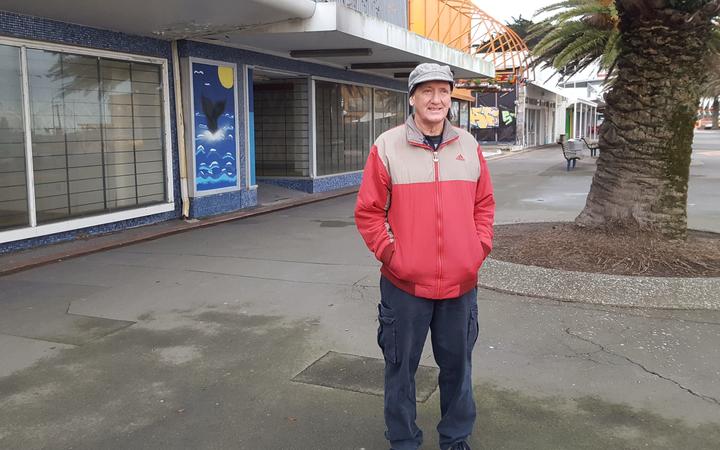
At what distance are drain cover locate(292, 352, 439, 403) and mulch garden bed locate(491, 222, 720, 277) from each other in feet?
8.65

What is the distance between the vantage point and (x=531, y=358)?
14.9 ft

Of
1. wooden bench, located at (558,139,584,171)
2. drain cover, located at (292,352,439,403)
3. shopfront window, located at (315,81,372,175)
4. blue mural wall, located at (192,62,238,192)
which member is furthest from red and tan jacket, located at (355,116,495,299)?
wooden bench, located at (558,139,584,171)

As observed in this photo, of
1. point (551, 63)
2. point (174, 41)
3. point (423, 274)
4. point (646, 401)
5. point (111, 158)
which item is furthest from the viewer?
point (551, 63)

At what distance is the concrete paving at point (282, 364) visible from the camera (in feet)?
→ 11.5

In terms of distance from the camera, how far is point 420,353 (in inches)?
123

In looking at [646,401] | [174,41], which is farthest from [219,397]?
[174,41]

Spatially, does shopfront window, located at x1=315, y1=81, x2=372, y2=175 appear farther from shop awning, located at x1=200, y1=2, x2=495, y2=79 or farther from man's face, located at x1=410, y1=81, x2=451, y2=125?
man's face, located at x1=410, y1=81, x2=451, y2=125

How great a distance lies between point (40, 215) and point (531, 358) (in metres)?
6.70

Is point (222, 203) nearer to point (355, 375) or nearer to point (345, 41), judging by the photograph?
point (345, 41)

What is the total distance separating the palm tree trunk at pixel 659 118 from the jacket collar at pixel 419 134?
14.3 ft

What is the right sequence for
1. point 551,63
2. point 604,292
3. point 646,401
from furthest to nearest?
1. point 551,63
2. point 604,292
3. point 646,401

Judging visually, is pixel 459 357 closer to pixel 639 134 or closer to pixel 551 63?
pixel 639 134

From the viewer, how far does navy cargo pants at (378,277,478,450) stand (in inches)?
119

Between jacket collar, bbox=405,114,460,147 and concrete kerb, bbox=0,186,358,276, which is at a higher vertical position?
jacket collar, bbox=405,114,460,147
